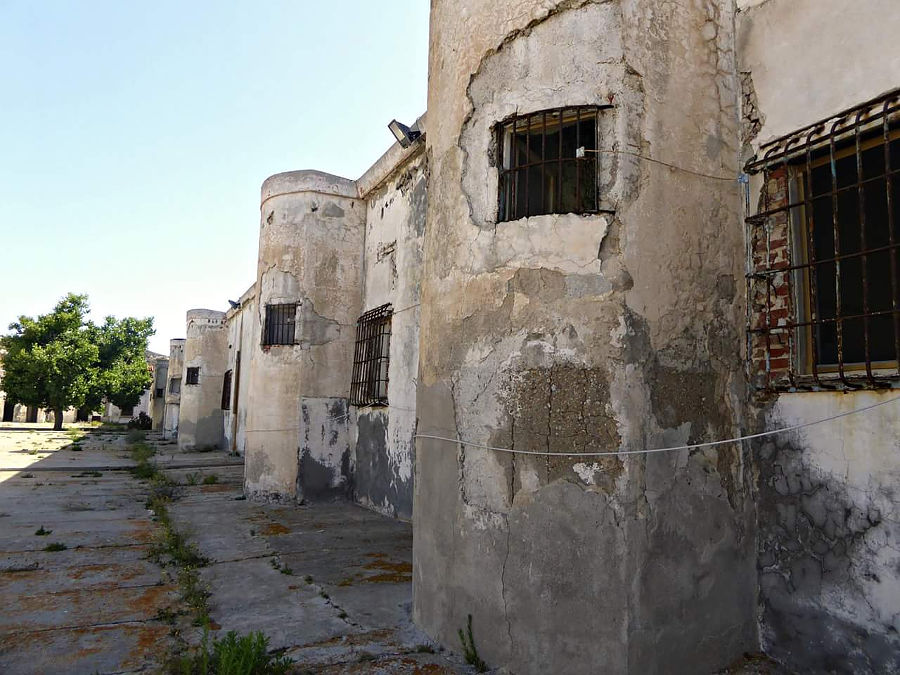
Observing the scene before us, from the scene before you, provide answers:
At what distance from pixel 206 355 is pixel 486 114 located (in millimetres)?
17373

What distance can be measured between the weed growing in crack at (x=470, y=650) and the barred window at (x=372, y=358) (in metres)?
4.64

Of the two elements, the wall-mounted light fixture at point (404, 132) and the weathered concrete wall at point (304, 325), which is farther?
the weathered concrete wall at point (304, 325)

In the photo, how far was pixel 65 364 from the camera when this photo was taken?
2606 cm

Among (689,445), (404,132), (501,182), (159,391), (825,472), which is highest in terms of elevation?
(404,132)

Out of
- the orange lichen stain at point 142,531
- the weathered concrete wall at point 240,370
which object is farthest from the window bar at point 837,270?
the weathered concrete wall at point 240,370

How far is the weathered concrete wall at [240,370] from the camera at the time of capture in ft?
49.6

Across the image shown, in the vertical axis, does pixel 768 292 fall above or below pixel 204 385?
above

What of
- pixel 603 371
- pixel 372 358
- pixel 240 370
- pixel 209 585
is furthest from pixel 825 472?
pixel 240 370

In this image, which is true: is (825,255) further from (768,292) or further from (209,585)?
(209,585)

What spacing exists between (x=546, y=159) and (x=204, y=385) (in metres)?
17.3

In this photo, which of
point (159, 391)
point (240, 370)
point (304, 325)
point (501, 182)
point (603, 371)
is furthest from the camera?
point (159, 391)

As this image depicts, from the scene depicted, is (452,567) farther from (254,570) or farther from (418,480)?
(254,570)

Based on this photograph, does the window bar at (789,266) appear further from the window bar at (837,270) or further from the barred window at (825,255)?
the window bar at (837,270)

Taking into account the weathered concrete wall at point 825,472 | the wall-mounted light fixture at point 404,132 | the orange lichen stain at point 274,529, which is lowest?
the orange lichen stain at point 274,529
